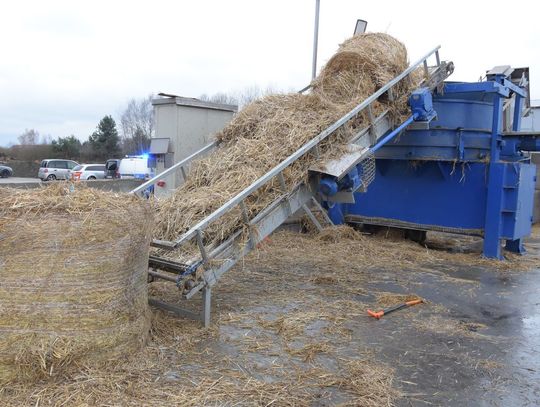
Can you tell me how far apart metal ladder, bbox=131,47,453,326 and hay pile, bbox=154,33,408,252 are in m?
0.12

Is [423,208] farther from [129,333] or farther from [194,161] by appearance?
[129,333]

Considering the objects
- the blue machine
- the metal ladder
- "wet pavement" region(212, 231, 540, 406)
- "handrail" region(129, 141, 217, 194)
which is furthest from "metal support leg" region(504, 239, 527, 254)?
"handrail" region(129, 141, 217, 194)

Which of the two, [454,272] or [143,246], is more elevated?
[143,246]

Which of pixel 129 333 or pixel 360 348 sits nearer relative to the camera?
pixel 129 333

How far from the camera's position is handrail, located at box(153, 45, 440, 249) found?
4609 mm

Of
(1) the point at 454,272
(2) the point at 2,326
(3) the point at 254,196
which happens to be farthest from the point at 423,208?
(2) the point at 2,326

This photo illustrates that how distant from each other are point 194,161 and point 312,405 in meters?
3.66

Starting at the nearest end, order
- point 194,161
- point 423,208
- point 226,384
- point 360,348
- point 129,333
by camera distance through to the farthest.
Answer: point 226,384
point 129,333
point 360,348
point 194,161
point 423,208

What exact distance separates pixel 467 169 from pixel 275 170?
208 inches

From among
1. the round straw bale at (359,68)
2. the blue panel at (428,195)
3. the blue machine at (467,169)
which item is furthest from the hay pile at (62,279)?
the blue panel at (428,195)

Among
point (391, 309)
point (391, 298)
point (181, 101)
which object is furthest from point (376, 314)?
point (181, 101)

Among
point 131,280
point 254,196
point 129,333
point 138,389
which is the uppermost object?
point 254,196

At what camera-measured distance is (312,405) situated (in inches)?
141

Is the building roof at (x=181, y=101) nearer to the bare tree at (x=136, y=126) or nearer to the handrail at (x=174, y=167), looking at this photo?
the handrail at (x=174, y=167)
